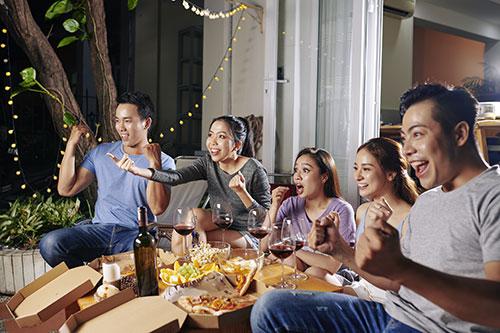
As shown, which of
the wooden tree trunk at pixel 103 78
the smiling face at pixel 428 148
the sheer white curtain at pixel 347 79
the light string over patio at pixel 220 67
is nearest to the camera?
the smiling face at pixel 428 148

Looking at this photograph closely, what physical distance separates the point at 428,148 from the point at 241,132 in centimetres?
147

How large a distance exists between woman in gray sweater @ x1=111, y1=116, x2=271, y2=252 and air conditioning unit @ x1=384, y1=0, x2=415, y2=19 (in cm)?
302

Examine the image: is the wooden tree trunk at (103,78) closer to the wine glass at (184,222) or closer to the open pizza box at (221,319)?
the wine glass at (184,222)

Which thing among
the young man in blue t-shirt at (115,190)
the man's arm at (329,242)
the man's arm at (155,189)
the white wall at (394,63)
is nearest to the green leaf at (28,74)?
the young man in blue t-shirt at (115,190)

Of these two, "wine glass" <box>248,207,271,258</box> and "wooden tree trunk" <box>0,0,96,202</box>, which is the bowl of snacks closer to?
"wine glass" <box>248,207,271,258</box>

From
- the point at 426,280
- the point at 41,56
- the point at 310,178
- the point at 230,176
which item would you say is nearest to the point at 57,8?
the point at 41,56

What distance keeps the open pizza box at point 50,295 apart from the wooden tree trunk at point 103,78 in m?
2.18

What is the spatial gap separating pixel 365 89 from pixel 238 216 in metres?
1.25

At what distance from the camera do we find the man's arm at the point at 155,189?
2465 mm

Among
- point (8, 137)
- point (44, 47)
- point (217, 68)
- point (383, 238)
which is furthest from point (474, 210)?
point (8, 137)

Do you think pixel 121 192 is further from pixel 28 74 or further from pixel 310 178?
pixel 28 74

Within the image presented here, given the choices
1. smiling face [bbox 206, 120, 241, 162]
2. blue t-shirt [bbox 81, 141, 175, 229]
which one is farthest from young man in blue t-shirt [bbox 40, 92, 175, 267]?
smiling face [bbox 206, 120, 241, 162]

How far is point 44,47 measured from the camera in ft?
11.6

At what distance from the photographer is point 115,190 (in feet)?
8.61
